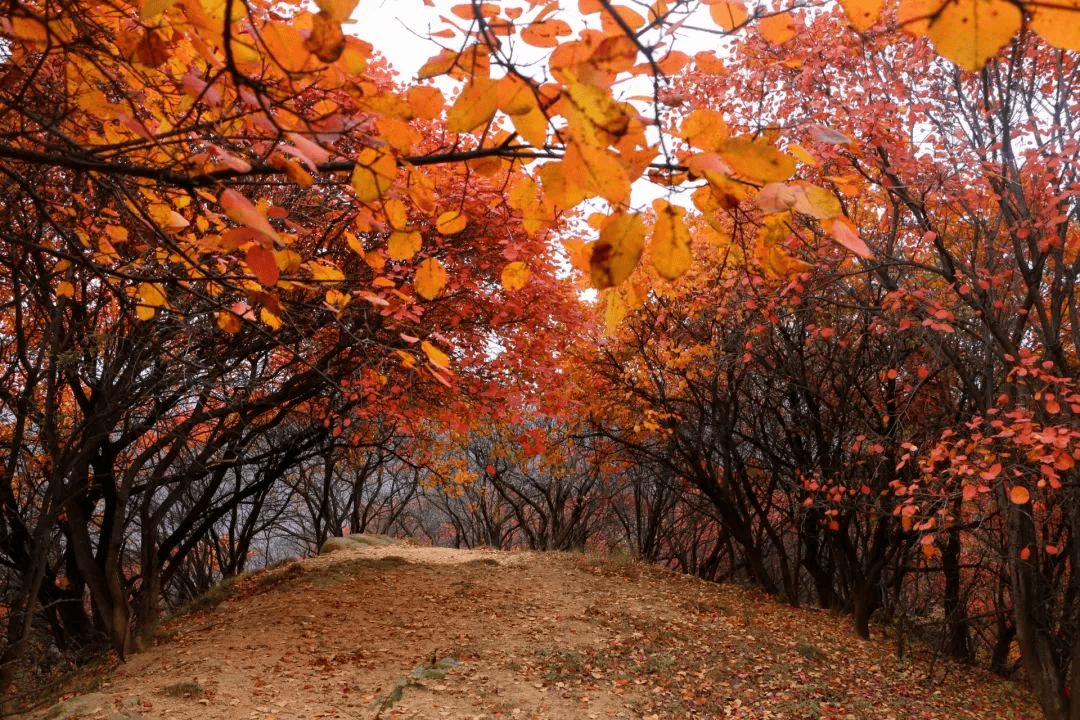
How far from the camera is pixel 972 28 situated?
2.70ft

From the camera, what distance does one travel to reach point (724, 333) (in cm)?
998

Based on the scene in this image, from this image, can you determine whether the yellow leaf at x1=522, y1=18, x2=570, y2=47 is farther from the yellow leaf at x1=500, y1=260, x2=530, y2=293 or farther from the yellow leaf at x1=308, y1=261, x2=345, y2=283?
the yellow leaf at x1=308, y1=261, x2=345, y2=283

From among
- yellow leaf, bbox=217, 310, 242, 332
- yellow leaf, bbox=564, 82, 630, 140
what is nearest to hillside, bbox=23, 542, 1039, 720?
yellow leaf, bbox=217, 310, 242, 332

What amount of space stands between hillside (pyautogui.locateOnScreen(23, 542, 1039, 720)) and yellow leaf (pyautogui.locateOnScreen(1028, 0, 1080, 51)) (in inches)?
232

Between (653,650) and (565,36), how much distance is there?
7.23 metres

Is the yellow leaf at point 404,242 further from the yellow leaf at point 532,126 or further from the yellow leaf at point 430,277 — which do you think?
the yellow leaf at point 532,126

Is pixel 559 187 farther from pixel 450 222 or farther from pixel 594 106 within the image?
pixel 450 222

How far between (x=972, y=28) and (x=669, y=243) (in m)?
0.45

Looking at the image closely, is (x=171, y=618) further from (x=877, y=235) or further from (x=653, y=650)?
(x=877, y=235)

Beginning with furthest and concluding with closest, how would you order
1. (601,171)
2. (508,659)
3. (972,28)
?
(508,659)
(601,171)
(972,28)

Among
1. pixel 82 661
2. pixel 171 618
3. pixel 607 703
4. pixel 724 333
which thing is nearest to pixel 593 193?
pixel 607 703

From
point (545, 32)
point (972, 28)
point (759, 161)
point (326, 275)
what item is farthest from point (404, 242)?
point (972, 28)

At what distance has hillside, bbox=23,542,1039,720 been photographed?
19.4ft

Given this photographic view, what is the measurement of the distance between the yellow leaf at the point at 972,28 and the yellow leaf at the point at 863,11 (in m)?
0.32
